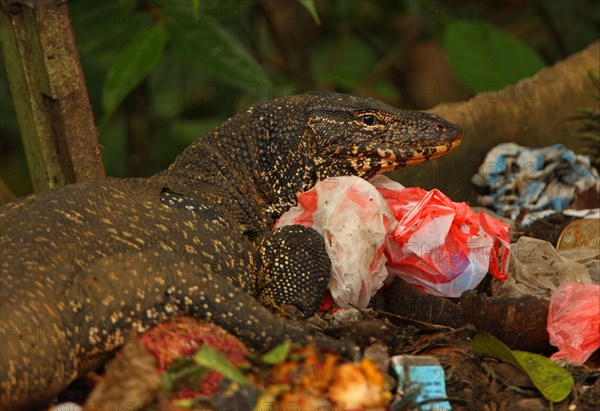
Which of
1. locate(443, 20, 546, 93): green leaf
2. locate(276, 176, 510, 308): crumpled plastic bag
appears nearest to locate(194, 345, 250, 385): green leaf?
locate(276, 176, 510, 308): crumpled plastic bag

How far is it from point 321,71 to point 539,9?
182 cm

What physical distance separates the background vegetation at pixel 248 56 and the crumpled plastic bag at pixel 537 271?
1533mm

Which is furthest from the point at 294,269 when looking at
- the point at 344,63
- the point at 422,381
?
the point at 344,63

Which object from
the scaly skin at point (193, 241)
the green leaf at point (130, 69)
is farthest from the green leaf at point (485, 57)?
the scaly skin at point (193, 241)

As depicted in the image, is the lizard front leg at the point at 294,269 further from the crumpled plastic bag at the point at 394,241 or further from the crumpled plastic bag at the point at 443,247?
the crumpled plastic bag at the point at 443,247

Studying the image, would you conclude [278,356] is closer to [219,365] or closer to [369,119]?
[219,365]

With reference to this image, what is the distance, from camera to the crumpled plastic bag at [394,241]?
3484 millimetres

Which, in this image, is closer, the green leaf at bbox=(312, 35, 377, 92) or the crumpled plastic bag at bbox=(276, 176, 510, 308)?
the crumpled plastic bag at bbox=(276, 176, 510, 308)

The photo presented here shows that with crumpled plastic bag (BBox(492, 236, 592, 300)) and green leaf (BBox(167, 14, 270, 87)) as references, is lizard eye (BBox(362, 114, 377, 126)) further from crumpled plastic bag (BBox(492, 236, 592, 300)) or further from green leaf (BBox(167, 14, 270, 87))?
green leaf (BBox(167, 14, 270, 87))

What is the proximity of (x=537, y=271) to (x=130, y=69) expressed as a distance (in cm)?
207

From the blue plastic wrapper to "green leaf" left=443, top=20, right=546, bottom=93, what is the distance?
128 centimetres

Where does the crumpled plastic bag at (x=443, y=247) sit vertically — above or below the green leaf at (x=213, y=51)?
below

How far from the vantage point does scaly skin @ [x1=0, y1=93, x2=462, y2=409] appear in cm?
278

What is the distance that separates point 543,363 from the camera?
9.98 feet
